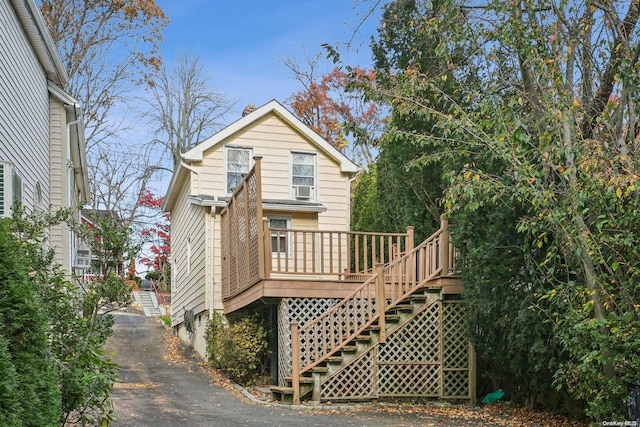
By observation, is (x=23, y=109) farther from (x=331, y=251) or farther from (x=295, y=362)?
(x=295, y=362)

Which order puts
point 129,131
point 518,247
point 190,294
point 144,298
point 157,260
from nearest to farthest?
point 518,247 → point 190,294 → point 129,131 → point 144,298 → point 157,260

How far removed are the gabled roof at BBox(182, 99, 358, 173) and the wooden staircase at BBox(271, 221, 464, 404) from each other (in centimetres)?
577

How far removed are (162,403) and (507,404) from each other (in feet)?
18.3

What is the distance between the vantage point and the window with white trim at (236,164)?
56.7ft

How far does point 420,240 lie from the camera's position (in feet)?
46.3

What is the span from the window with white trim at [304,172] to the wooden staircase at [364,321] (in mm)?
5488

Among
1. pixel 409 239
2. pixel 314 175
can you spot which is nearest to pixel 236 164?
pixel 314 175

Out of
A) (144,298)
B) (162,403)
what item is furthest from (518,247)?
(144,298)

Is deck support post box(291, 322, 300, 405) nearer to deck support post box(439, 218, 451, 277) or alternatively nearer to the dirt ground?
the dirt ground

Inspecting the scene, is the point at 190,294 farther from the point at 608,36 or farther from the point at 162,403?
the point at 608,36

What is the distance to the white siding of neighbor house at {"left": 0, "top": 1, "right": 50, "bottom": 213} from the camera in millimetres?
9695

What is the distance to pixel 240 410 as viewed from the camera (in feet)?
34.6

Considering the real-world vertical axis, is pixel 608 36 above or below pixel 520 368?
above

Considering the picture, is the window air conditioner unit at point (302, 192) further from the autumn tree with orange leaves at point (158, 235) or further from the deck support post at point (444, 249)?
the autumn tree with orange leaves at point (158, 235)
